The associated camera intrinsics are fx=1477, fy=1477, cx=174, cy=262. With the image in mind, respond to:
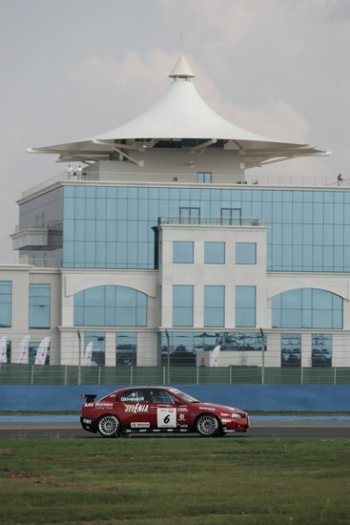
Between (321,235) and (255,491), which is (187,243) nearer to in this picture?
(321,235)

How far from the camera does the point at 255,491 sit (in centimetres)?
2305

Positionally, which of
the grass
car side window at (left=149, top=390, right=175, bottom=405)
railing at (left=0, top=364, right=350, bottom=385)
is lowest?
the grass

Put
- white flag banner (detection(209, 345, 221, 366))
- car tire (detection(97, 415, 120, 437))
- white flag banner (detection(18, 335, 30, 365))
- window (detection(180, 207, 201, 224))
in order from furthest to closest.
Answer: window (detection(180, 207, 201, 224)) → white flag banner (detection(209, 345, 221, 366)) → white flag banner (detection(18, 335, 30, 365)) → car tire (detection(97, 415, 120, 437))

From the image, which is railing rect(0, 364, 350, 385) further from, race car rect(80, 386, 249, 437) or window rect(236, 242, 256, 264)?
window rect(236, 242, 256, 264)

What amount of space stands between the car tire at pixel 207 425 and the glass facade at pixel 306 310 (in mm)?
50170

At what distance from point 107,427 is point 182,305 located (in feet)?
158

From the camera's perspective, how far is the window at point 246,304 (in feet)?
284

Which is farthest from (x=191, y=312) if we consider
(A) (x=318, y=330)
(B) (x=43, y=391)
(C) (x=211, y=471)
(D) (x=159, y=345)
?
(C) (x=211, y=471)

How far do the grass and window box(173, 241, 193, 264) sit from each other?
52.9 meters

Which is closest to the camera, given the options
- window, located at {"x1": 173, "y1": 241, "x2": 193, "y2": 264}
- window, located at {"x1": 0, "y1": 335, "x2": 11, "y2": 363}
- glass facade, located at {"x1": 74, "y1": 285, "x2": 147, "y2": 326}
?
window, located at {"x1": 0, "y1": 335, "x2": 11, "y2": 363}

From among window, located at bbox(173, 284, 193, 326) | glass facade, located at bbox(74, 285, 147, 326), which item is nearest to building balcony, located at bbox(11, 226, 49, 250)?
glass facade, located at bbox(74, 285, 147, 326)

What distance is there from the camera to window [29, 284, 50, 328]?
86.7 meters

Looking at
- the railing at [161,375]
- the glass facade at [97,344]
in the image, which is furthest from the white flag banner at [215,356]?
the railing at [161,375]

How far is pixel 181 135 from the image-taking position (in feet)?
295
